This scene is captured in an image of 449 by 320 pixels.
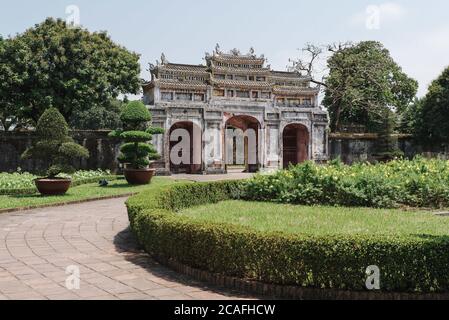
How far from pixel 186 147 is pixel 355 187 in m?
21.8

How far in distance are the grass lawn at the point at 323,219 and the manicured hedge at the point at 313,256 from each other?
1105 mm

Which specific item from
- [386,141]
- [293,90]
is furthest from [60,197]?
[386,141]

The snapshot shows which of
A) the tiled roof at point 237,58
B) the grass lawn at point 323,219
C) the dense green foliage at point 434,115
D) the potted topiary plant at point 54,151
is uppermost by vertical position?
the tiled roof at point 237,58

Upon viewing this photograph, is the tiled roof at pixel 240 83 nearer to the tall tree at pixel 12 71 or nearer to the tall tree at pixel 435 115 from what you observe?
the tall tree at pixel 12 71

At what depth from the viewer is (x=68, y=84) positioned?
28.2 metres

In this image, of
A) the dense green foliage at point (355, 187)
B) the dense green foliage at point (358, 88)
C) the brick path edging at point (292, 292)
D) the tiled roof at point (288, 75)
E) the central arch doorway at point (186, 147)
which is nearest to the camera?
the brick path edging at point (292, 292)

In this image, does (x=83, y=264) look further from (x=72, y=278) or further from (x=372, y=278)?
(x=372, y=278)

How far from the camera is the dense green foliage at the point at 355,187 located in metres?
12.6

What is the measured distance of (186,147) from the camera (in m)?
33.6

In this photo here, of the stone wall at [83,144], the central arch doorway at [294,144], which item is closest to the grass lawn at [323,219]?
the stone wall at [83,144]

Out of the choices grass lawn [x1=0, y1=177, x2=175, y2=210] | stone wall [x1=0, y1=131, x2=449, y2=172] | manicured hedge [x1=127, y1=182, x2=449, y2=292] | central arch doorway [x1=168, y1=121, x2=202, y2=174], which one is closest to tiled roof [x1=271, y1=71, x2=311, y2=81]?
central arch doorway [x1=168, y1=121, x2=202, y2=174]
